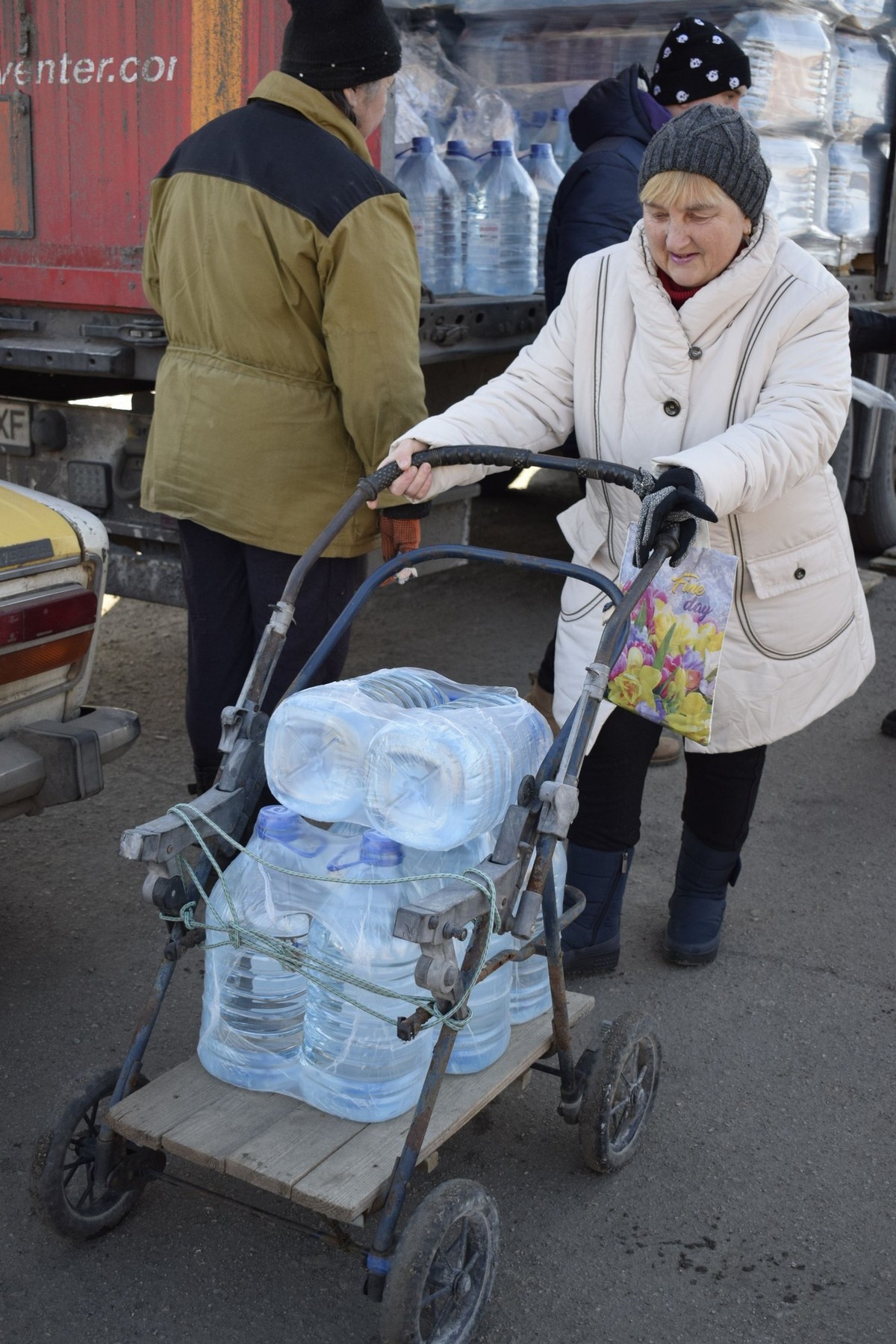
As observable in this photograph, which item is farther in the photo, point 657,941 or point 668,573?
point 657,941

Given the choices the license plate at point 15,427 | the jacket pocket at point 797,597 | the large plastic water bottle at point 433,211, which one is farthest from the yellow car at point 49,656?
the large plastic water bottle at point 433,211

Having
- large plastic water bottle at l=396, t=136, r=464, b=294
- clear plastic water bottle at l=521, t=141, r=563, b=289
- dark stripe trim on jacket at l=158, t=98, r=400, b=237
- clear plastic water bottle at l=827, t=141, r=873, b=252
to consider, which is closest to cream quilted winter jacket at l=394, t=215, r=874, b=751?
dark stripe trim on jacket at l=158, t=98, r=400, b=237

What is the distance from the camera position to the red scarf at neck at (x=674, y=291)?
2762mm

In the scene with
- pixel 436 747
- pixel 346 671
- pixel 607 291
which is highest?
pixel 607 291

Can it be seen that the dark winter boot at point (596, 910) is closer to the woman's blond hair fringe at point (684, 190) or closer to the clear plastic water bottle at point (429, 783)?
the clear plastic water bottle at point (429, 783)

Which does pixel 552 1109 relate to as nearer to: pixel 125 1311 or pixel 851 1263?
pixel 851 1263

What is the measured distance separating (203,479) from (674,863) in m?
1.87

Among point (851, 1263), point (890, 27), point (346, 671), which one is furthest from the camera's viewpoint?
point (890, 27)

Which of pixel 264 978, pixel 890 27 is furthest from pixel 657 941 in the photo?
pixel 890 27

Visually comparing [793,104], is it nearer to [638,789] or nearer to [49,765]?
[638,789]

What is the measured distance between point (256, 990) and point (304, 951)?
0.23 m

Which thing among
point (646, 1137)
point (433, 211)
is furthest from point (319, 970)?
point (433, 211)

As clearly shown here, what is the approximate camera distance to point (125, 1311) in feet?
7.88

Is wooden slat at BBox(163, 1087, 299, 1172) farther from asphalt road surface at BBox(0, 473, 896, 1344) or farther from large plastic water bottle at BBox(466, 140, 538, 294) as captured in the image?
large plastic water bottle at BBox(466, 140, 538, 294)
